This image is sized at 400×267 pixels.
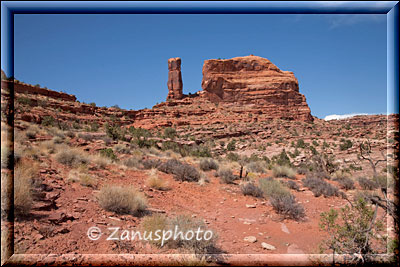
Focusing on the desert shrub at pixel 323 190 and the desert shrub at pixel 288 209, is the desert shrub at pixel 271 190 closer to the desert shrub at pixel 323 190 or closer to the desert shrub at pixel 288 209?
the desert shrub at pixel 288 209

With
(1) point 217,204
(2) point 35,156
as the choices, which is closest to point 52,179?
(2) point 35,156

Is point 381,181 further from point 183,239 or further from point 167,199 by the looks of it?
point 167,199

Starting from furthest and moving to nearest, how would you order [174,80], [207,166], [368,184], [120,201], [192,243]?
[174,80], [207,166], [368,184], [120,201], [192,243]

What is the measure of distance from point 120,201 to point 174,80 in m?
67.7

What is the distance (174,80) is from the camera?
68.8 meters

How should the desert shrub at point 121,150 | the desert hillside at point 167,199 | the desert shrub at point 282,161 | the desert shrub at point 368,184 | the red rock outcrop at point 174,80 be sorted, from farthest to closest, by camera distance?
the red rock outcrop at point 174,80, the desert shrub at point 282,161, the desert shrub at point 121,150, the desert shrub at point 368,184, the desert hillside at point 167,199

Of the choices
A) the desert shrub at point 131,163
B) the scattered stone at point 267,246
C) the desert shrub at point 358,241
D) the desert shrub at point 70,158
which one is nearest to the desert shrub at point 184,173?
the desert shrub at point 131,163

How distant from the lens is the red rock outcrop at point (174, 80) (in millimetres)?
68250

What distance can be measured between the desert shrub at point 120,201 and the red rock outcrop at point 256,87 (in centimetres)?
5159

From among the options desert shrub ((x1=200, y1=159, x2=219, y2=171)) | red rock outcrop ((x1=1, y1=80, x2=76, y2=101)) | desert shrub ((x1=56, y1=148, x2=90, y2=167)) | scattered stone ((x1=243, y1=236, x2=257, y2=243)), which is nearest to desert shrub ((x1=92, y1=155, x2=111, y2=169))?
desert shrub ((x1=56, y1=148, x2=90, y2=167))

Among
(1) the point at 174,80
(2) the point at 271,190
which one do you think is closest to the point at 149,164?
(2) the point at 271,190

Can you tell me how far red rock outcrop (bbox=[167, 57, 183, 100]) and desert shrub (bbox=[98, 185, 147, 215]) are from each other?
6489 cm

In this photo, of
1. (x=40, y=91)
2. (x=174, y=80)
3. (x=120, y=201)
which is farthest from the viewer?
(x=174, y=80)

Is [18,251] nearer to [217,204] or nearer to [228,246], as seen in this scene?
[228,246]
